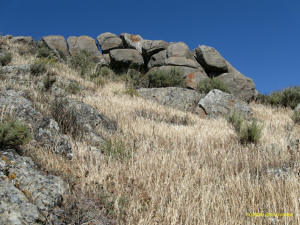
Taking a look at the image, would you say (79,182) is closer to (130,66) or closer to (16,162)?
(16,162)

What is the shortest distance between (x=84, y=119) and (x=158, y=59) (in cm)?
1385

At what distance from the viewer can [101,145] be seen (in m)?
3.85

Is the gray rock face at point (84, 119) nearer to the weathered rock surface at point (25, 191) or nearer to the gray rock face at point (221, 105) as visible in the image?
the weathered rock surface at point (25, 191)

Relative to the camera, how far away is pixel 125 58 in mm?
18812

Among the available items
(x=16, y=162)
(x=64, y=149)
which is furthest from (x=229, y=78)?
(x=16, y=162)

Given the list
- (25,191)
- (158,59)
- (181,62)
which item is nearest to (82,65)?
(158,59)

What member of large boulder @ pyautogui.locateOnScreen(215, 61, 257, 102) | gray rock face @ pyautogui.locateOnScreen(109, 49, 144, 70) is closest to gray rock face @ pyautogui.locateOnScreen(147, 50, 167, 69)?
gray rock face @ pyautogui.locateOnScreen(109, 49, 144, 70)

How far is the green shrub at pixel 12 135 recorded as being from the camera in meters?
2.29

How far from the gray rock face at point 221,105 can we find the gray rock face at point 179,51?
7.85m

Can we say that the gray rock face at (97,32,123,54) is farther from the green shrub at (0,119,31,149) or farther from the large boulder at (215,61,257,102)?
the green shrub at (0,119,31,149)

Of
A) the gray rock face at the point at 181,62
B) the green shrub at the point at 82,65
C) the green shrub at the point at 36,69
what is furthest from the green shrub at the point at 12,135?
the gray rock face at the point at 181,62

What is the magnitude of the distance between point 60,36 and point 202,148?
22738 millimetres

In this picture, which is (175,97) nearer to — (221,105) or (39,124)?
(221,105)

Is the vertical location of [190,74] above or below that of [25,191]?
above
